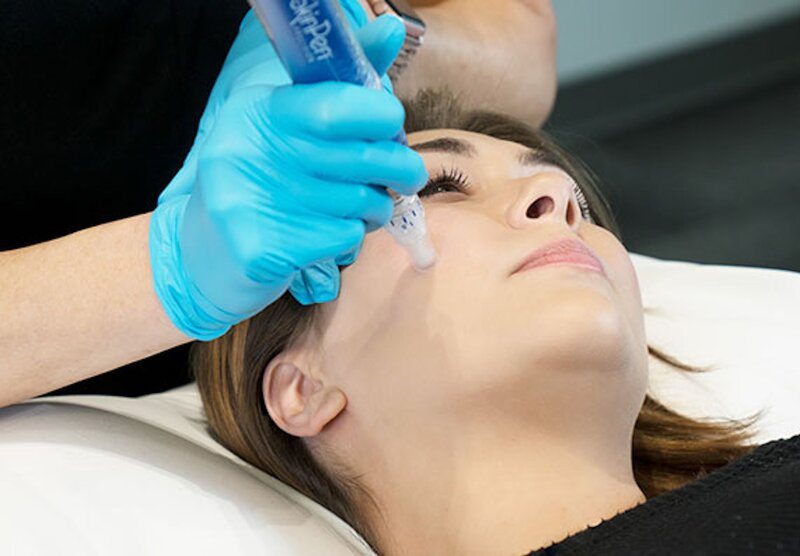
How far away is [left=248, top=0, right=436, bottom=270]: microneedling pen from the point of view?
3.28ft

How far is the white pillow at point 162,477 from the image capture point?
4.16 feet

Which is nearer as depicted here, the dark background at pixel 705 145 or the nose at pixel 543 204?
the nose at pixel 543 204

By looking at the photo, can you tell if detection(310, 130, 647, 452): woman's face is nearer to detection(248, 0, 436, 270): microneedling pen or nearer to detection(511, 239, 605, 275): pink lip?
detection(511, 239, 605, 275): pink lip

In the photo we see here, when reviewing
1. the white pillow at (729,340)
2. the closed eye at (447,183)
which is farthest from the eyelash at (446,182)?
the white pillow at (729,340)

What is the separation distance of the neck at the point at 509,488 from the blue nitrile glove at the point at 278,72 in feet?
0.75

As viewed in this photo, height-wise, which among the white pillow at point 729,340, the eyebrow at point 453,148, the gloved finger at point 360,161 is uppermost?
the gloved finger at point 360,161

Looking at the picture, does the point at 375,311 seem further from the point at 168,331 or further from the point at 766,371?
the point at 766,371

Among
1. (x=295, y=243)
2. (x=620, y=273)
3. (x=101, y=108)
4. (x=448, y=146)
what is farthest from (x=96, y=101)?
(x=620, y=273)

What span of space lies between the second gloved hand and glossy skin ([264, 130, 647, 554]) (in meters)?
0.19

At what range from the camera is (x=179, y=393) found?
1.73 m

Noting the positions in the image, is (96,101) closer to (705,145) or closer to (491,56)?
(491,56)

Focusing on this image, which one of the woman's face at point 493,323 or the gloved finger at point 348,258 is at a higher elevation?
the gloved finger at point 348,258

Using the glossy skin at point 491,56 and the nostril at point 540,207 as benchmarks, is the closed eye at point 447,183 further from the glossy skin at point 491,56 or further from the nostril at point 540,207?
the glossy skin at point 491,56

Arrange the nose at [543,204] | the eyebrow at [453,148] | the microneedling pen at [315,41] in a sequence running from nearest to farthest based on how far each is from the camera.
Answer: the microneedling pen at [315,41] < the nose at [543,204] < the eyebrow at [453,148]
